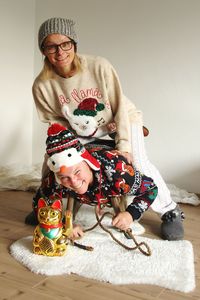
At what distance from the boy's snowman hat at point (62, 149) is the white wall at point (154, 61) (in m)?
1.23

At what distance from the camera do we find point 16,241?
4.87 feet

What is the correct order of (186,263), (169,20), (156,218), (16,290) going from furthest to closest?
1. (169,20)
2. (156,218)
3. (186,263)
4. (16,290)

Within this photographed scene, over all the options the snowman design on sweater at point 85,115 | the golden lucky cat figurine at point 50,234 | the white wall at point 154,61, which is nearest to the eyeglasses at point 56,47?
the snowman design on sweater at point 85,115

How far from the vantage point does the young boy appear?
1287 mm

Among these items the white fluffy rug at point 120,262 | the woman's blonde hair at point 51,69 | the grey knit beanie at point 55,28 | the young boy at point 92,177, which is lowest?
the white fluffy rug at point 120,262

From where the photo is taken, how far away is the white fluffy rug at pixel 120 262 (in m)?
1.22

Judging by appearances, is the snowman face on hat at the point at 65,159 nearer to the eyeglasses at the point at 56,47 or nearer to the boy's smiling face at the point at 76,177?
the boy's smiling face at the point at 76,177

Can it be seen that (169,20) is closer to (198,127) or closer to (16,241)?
(198,127)

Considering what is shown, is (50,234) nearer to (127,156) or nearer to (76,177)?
(76,177)

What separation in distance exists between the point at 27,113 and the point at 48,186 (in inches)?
54.8

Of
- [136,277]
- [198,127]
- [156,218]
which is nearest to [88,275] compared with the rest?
[136,277]

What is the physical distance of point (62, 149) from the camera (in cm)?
128

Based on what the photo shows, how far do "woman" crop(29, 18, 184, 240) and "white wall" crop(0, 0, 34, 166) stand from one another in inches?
37.8

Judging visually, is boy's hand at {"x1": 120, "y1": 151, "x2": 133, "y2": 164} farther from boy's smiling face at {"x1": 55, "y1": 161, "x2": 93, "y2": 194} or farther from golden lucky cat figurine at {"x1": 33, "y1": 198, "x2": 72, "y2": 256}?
golden lucky cat figurine at {"x1": 33, "y1": 198, "x2": 72, "y2": 256}
